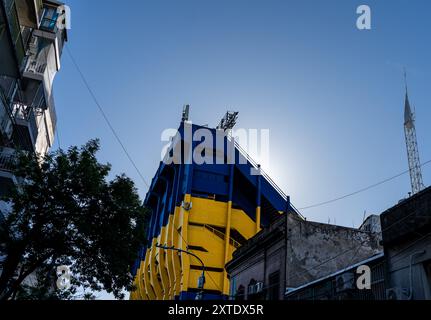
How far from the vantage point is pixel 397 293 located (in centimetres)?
1168

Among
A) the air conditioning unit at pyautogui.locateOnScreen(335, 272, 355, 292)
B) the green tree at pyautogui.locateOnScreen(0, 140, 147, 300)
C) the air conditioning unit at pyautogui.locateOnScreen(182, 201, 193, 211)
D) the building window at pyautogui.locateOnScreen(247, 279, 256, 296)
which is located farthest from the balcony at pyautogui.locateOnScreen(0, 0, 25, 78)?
the air conditioning unit at pyautogui.locateOnScreen(182, 201, 193, 211)

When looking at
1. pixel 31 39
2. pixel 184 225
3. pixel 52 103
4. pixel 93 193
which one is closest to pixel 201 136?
pixel 184 225

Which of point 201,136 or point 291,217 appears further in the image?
point 201,136

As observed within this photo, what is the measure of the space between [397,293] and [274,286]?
951 centimetres

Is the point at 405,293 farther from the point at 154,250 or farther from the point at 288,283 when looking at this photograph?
the point at 154,250

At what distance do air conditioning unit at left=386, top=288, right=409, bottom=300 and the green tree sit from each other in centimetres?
1063

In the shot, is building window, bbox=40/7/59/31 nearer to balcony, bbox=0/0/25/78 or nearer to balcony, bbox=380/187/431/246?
balcony, bbox=0/0/25/78

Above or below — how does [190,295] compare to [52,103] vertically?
below

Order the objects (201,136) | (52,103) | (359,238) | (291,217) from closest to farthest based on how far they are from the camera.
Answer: (291,217) → (359,238) → (52,103) → (201,136)

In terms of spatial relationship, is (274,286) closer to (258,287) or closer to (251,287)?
(258,287)

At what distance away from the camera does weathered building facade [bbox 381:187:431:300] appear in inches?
437

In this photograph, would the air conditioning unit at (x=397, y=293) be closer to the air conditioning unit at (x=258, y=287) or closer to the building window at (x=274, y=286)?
the building window at (x=274, y=286)

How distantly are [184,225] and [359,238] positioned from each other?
664 inches

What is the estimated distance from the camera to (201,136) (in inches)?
1594
